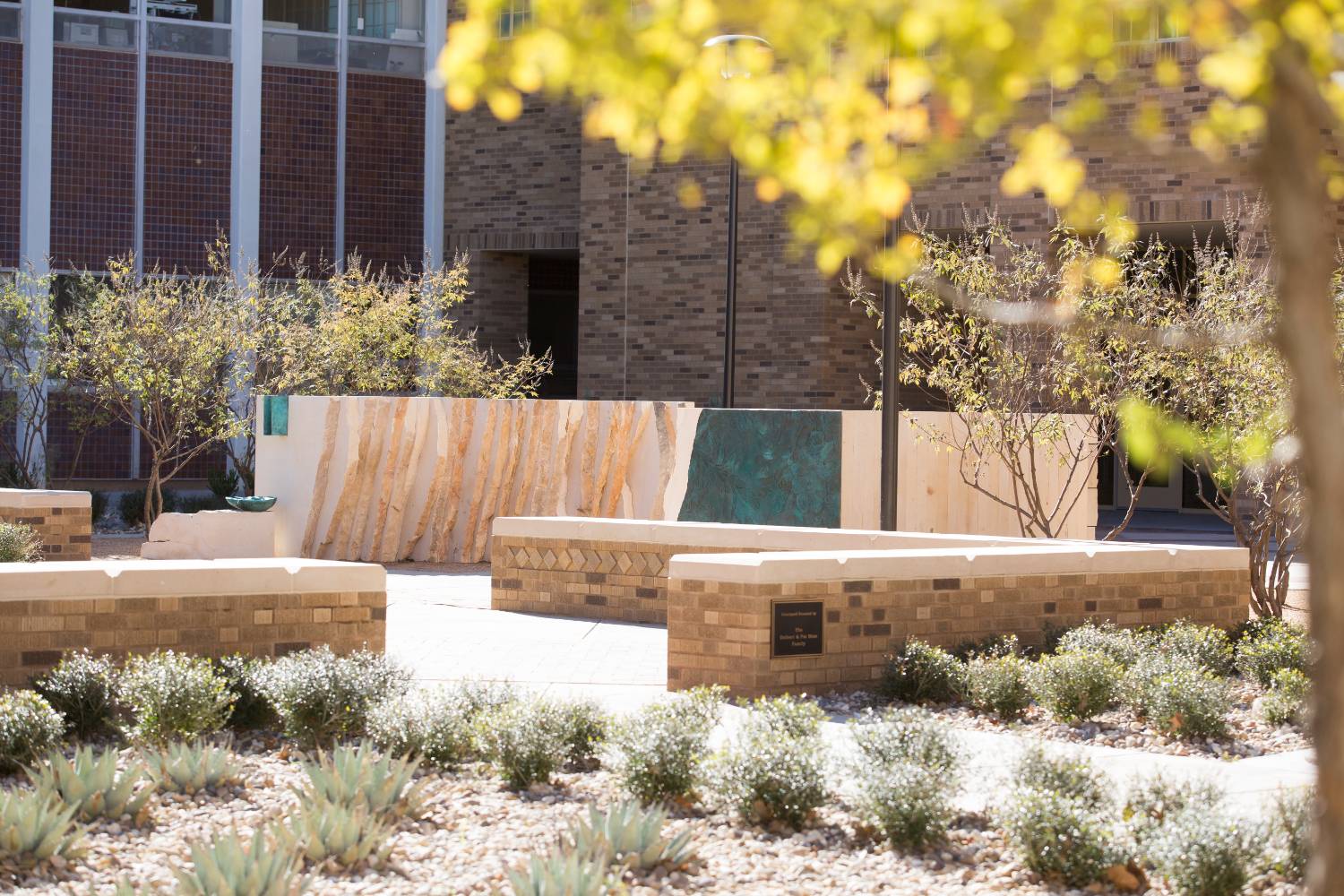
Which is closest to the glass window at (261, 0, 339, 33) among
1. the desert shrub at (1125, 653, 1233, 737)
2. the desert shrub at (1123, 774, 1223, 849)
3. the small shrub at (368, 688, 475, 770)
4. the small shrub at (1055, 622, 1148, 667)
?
the small shrub at (1055, 622, 1148, 667)

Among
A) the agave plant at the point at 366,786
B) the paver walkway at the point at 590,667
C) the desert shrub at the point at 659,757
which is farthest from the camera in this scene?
the paver walkway at the point at 590,667

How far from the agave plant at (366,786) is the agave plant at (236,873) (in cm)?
92

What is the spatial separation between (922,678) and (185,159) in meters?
21.2

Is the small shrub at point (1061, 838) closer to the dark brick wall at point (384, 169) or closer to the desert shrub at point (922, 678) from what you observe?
the desert shrub at point (922, 678)

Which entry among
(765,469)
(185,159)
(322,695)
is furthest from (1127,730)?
(185,159)

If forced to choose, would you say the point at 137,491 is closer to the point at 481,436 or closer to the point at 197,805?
the point at 481,436

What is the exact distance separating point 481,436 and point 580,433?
114 cm

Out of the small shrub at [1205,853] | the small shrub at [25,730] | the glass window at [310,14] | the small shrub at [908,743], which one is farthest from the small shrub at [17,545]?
the glass window at [310,14]

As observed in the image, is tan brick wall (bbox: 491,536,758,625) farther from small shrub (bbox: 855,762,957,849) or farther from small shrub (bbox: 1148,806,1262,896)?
small shrub (bbox: 1148,806,1262,896)

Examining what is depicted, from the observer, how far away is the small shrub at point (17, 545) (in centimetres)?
1289

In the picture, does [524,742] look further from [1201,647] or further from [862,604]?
[1201,647]

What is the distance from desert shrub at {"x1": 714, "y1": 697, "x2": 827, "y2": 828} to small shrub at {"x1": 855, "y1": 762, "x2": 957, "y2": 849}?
22cm

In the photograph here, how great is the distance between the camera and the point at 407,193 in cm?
2789

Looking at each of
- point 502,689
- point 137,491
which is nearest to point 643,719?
point 502,689
